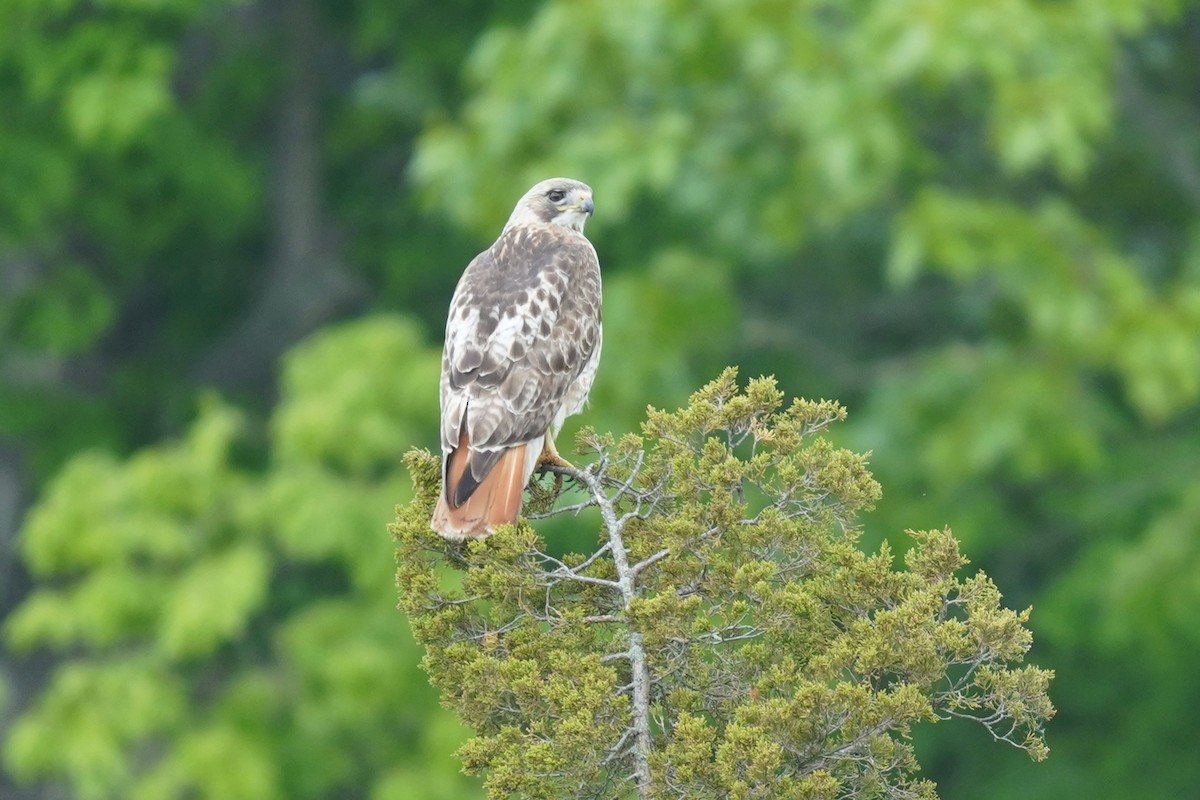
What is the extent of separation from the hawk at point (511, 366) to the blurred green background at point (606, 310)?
461 cm

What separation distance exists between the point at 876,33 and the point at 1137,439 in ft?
12.7

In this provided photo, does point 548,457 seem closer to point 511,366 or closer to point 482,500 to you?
point 511,366

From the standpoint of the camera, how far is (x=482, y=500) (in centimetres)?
398

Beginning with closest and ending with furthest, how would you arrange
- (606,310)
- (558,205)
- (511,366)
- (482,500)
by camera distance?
(482,500)
(511,366)
(558,205)
(606,310)

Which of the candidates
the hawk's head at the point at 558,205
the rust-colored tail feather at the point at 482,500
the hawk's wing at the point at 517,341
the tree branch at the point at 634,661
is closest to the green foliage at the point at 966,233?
the hawk's head at the point at 558,205

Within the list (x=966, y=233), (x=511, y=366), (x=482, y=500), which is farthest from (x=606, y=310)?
(x=482, y=500)

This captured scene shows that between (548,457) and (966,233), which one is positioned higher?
(966,233)

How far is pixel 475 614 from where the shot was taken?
3.70 meters

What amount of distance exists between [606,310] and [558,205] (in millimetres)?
4758

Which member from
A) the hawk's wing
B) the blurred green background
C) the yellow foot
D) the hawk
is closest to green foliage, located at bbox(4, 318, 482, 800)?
the blurred green background

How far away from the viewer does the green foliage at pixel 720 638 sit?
3369 mm

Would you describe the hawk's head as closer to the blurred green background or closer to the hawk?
the hawk

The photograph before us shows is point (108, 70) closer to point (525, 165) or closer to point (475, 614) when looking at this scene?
point (525, 165)

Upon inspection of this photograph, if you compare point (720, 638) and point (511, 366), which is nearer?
point (720, 638)
